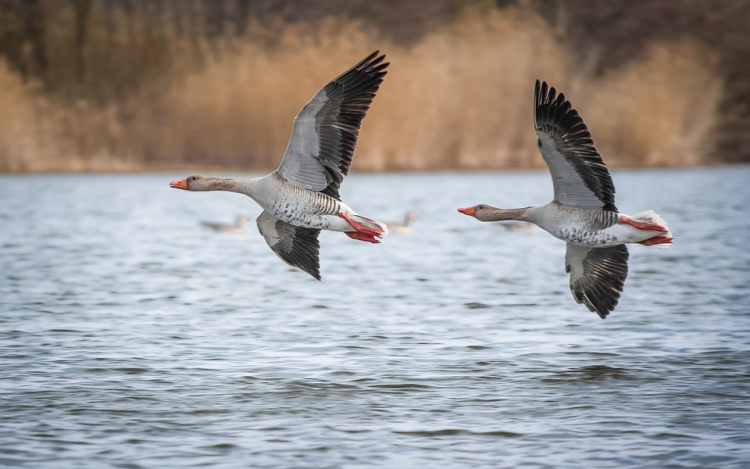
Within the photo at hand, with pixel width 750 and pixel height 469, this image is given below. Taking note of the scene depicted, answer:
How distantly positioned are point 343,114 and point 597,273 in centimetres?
371

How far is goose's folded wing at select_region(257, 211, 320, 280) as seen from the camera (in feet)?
44.3

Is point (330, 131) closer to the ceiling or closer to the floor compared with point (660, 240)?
closer to the ceiling

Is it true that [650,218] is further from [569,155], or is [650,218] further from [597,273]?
[597,273]

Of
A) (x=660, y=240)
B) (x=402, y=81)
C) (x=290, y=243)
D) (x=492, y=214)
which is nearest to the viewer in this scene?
(x=660, y=240)

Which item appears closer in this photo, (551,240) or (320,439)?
(320,439)

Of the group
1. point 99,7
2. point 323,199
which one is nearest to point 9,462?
point 323,199

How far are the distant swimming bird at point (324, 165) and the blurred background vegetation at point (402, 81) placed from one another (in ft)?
194

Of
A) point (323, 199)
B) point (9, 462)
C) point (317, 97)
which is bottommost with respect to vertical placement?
point (9, 462)

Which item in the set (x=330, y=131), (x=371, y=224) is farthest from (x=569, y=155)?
(x=330, y=131)

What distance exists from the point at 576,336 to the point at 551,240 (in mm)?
17992

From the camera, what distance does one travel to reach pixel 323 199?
12297mm

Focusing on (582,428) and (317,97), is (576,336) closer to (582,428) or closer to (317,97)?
(582,428)

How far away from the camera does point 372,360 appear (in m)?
16.2

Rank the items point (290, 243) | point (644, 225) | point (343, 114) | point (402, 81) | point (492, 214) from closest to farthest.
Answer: point (644, 225) → point (343, 114) → point (492, 214) → point (290, 243) → point (402, 81)
